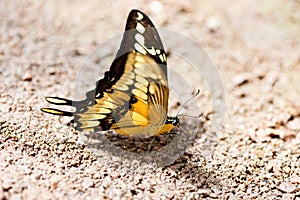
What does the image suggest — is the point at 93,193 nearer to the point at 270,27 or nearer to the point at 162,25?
the point at 162,25

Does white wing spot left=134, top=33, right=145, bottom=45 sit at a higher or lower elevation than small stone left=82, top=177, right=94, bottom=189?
higher

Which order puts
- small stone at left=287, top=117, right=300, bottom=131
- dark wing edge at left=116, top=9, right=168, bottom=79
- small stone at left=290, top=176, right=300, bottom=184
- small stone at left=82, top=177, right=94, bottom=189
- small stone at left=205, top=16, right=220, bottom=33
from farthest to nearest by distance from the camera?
small stone at left=205, top=16, right=220, bottom=33 → small stone at left=287, top=117, right=300, bottom=131 → small stone at left=290, top=176, right=300, bottom=184 → dark wing edge at left=116, top=9, right=168, bottom=79 → small stone at left=82, top=177, right=94, bottom=189

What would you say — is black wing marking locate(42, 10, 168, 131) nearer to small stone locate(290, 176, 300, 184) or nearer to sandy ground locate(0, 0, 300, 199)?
sandy ground locate(0, 0, 300, 199)

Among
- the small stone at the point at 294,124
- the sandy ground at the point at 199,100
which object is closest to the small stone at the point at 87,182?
the sandy ground at the point at 199,100

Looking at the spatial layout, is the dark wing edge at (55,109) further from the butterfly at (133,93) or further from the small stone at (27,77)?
the small stone at (27,77)

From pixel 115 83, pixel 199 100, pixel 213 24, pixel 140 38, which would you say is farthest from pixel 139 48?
pixel 213 24

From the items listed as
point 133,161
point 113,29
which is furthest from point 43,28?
point 133,161

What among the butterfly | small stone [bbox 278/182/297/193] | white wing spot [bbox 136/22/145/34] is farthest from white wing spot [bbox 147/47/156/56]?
Result: small stone [bbox 278/182/297/193]
